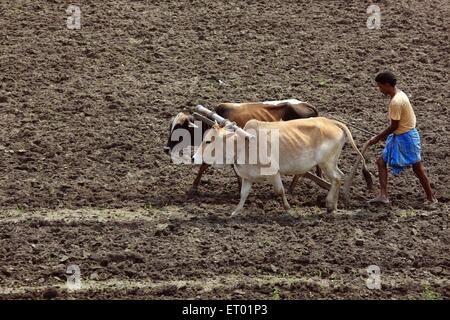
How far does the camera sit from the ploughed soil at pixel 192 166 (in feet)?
27.6

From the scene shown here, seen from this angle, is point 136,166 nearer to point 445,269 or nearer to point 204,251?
point 204,251

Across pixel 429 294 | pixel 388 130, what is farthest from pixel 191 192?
pixel 429 294

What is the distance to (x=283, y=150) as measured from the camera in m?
9.51

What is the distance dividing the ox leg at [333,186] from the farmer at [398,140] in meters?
0.46

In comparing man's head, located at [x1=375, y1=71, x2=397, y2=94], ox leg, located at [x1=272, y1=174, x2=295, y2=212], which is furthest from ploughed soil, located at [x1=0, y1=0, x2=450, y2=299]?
man's head, located at [x1=375, y1=71, x2=397, y2=94]

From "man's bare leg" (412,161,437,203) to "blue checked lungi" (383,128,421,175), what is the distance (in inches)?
3.1

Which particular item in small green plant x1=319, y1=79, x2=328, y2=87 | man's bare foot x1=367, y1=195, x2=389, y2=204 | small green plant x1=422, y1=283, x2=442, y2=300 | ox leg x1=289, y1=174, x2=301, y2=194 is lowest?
small green plant x1=422, y1=283, x2=442, y2=300

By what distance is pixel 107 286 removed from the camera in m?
8.20

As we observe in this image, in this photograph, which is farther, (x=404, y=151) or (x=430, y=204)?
(x=430, y=204)

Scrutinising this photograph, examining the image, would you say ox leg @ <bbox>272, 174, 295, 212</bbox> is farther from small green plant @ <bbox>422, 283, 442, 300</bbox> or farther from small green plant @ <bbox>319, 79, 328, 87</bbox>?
small green plant @ <bbox>319, 79, 328, 87</bbox>

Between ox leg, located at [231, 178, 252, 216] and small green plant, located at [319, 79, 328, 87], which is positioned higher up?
small green plant, located at [319, 79, 328, 87]

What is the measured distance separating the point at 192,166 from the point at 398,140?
2.35 m

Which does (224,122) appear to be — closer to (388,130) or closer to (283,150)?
(283,150)

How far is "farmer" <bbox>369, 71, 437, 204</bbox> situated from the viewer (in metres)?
9.48
